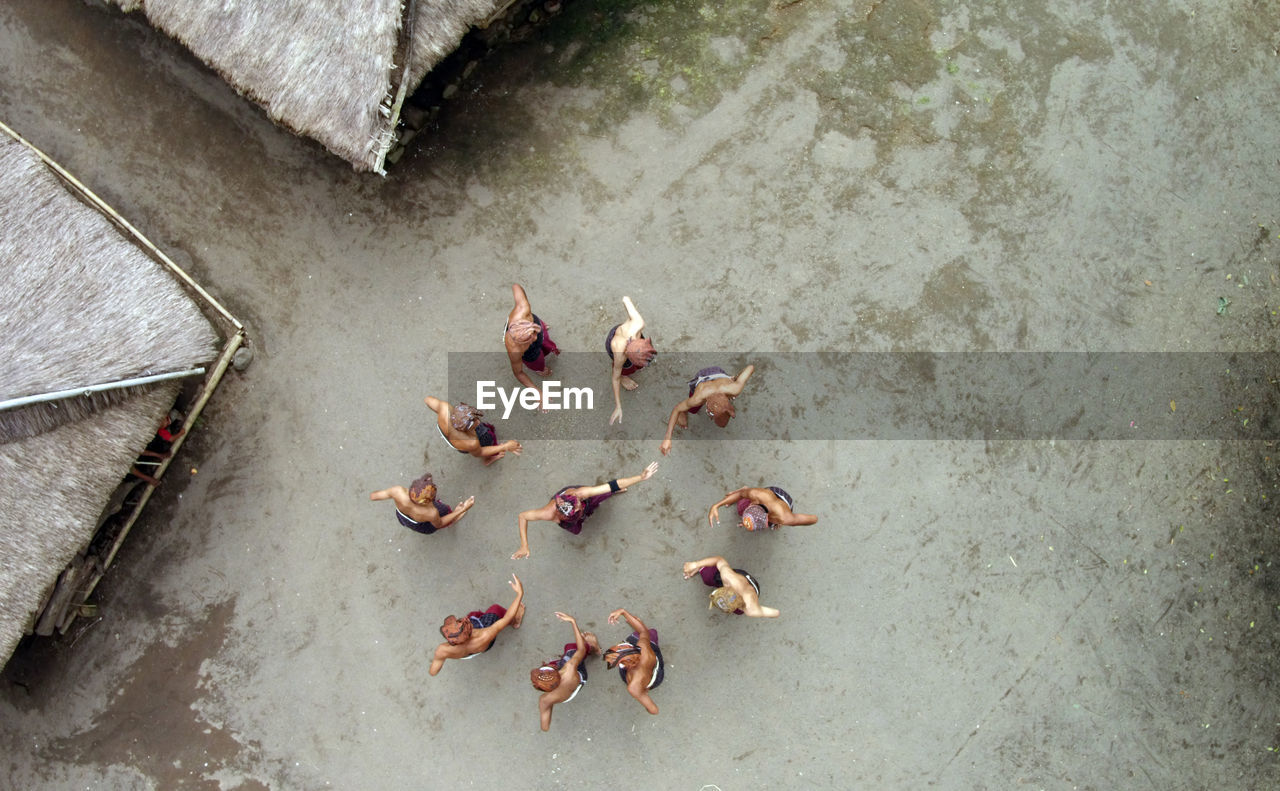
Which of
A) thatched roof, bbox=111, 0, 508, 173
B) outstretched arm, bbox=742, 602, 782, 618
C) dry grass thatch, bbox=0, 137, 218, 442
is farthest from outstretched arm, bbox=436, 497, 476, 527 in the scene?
thatched roof, bbox=111, 0, 508, 173

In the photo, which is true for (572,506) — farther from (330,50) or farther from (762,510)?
(330,50)

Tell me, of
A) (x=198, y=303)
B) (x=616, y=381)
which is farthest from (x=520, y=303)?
(x=198, y=303)

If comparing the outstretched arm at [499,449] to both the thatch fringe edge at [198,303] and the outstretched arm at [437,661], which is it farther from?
the thatch fringe edge at [198,303]

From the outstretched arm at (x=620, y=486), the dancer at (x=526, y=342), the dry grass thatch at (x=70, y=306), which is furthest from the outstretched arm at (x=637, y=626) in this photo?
the dry grass thatch at (x=70, y=306)

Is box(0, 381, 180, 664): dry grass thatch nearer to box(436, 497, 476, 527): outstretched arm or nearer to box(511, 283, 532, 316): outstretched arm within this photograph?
box(436, 497, 476, 527): outstretched arm

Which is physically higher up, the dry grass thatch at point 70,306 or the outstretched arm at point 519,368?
the dry grass thatch at point 70,306

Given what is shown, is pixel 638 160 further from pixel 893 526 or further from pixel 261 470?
pixel 261 470
